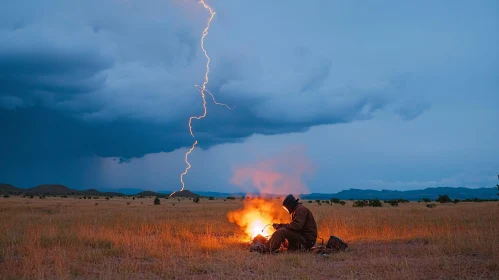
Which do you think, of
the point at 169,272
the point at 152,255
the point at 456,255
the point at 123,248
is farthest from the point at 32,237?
the point at 456,255

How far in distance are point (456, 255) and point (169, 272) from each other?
799 cm

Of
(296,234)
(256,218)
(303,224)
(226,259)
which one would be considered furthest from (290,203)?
(256,218)

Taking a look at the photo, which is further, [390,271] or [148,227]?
[148,227]

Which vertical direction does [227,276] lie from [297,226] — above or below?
below

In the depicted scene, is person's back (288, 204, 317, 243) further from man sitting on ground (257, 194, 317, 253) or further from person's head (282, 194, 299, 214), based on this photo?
person's head (282, 194, 299, 214)

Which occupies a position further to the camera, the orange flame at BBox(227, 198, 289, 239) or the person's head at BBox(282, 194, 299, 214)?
the orange flame at BBox(227, 198, 289, 239)

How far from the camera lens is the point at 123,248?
13641 millimetres

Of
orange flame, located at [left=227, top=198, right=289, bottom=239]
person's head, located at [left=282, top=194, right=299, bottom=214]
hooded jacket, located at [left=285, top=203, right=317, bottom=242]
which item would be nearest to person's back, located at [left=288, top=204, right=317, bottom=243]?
hooded jacket, located at [left=285, top=203, right=317, bottom=242]

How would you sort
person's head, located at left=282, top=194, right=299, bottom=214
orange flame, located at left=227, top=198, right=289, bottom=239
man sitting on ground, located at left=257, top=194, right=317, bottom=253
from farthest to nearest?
orange flame, located at left=227, top=198, right=289, bottom=239
person's head, located at left=282, top=194, right=299, bottom=214
man sitting on ground, located at left=257, top=194, right=317, bottom=253

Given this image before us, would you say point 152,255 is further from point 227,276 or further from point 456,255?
point 456,255

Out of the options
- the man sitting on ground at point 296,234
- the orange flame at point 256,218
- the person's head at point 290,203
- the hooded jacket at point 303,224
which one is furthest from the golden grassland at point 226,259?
the person's head at point 290,203

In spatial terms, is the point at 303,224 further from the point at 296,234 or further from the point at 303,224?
the point at 296,234

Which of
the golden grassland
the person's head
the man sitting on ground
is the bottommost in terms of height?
the golden grassland

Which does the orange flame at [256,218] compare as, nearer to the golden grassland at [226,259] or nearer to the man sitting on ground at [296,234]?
the golden grassland at [226,259]
